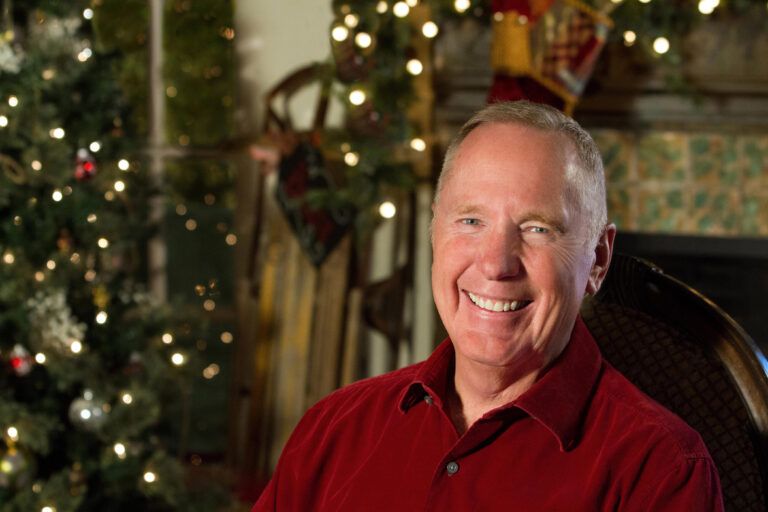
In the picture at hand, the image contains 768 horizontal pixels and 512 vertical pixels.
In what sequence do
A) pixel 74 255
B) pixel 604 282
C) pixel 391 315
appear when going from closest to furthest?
pixel 604 282
pixel 74 255
pixel 391 315

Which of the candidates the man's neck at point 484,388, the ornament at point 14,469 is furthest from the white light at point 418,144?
the man's neck at point 484,388

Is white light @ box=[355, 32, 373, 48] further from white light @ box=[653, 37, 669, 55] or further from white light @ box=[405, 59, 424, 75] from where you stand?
white light @ box=[653, 37, 669, 55]

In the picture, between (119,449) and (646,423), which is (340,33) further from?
(646,423)

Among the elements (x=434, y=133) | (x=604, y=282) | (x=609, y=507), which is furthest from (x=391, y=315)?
(x=609, y=507)

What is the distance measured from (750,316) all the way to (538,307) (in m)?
2.35

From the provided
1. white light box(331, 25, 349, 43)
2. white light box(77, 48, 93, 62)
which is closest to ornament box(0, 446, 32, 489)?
white light box(77, 48, 93, 62)

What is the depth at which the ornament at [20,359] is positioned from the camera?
10.2ft

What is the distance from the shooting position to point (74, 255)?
10.7 ft

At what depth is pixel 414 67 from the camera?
11.7 ft

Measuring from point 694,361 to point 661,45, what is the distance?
2199 mm

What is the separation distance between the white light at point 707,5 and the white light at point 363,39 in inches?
41.0

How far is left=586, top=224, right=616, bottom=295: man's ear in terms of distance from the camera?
4.66ft

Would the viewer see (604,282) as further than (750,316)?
No

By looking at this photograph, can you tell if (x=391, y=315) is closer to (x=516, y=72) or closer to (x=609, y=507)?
(x=516, y=72)
